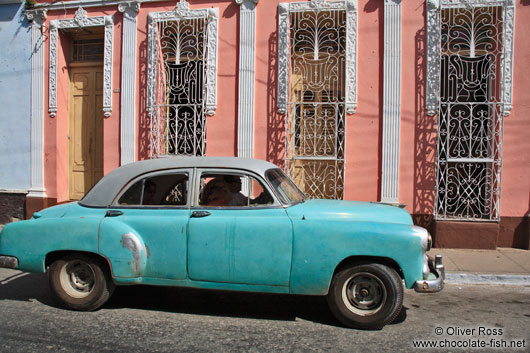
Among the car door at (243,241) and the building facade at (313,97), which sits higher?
the building facade at (313,97)

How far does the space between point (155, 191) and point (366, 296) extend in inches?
95.6

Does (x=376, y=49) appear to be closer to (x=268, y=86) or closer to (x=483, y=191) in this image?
(x=268, y=86)

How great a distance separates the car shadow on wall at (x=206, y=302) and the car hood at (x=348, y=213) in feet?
3.49

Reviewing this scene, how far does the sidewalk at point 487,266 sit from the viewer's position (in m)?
6.09

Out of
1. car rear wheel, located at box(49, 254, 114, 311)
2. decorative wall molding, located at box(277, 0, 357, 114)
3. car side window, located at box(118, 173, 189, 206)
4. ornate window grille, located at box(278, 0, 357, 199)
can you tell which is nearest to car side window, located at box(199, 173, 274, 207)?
car side window, located at box(118, 173, 189, 206)

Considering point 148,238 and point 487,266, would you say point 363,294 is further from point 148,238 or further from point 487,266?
point 487,266

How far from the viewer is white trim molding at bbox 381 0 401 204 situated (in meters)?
8.02

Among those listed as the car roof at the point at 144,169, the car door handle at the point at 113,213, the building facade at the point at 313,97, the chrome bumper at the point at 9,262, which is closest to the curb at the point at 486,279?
the building facade at the point at 313,97

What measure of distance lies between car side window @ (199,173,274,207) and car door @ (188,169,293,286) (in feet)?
0.03

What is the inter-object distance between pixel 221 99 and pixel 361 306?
5577mm

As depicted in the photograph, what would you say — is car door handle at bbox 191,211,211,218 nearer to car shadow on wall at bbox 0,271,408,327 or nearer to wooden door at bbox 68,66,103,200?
car shadow on wall at bbox 0,271,408,327

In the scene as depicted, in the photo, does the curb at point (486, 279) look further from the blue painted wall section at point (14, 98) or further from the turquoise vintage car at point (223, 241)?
the blue painted wall section at point (14, 98)

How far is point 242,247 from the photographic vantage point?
4.34 m

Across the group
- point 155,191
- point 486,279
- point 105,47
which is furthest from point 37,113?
point 486,279
